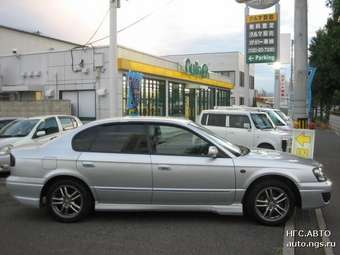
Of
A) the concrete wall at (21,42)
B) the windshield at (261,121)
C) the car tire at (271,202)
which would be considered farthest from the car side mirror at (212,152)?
the concrete wall at (21,42)

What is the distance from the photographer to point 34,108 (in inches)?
886

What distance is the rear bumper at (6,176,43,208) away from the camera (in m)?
6.93

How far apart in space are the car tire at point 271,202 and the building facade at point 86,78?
13960 millimetres

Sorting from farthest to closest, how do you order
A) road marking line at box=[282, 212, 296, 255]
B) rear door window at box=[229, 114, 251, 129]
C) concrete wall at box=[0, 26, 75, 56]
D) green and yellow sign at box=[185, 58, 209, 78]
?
concrete wall at box=[0, 26, 75, 56]
green and yellow sign at box=[185, 58, 209, 78]
rear door window at box=[229, 114, 251, 129]
road marking line at box=[282, 212, 296, 255]

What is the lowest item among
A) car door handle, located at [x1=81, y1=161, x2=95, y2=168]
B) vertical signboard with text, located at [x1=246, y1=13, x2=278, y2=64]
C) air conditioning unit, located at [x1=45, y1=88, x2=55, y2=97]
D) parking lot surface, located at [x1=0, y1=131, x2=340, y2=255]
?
parking lot surface, located at [x1=0, y1=131, x2=340, y2=255]

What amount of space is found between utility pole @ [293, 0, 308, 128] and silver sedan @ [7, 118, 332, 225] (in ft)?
12.6

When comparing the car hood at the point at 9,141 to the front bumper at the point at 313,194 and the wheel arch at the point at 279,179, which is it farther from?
the front bumper at the point at 313,194

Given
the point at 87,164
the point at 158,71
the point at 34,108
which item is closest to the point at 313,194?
the point at 87,164

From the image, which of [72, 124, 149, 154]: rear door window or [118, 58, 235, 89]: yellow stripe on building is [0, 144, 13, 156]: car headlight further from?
[118, 58, 235, 89]: yellow stripe on building

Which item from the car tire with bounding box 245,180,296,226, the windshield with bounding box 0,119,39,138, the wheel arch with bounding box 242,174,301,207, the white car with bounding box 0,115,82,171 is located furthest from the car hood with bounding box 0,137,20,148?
the car tire with bounding box 245,180,296,226

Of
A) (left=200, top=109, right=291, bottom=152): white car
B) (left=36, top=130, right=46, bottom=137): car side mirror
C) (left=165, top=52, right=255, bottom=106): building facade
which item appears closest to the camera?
(left=36, top=130, right=46, bottom=137): car side mirror

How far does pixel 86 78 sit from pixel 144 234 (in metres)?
16.9

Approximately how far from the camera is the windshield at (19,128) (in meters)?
12.4

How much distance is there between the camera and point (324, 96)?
149 feet
